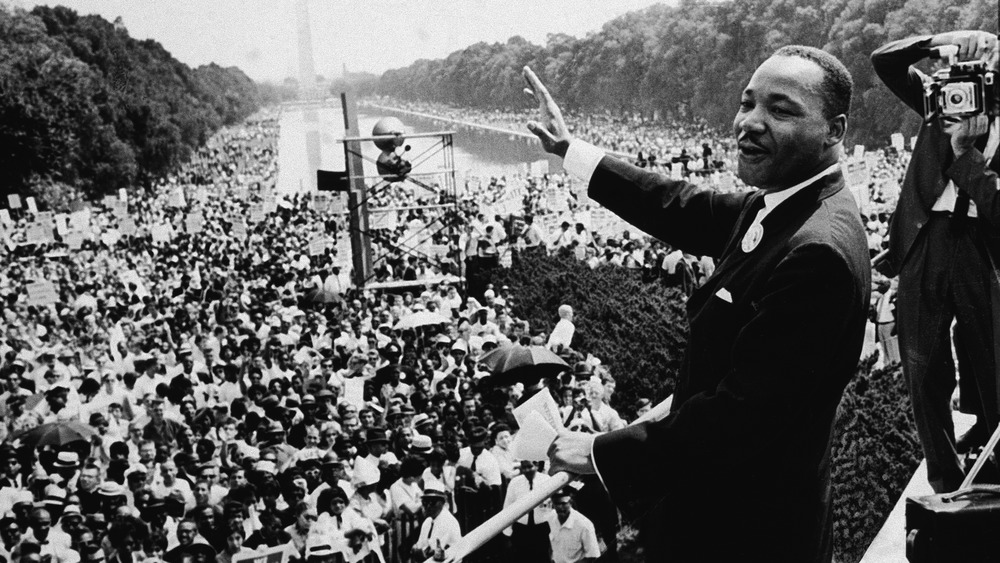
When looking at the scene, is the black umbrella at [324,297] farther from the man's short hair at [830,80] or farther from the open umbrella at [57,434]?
the man's short hair at [830,80]

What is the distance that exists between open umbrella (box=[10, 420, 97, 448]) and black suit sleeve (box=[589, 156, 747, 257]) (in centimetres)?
783

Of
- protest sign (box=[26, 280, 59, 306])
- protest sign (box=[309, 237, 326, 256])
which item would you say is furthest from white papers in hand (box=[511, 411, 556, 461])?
protest sign (box=[309, 237, 326, 256])

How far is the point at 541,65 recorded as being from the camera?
5569cm

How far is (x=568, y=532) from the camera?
6.24 m

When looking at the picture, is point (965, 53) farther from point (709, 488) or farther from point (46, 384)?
point (46, 384)

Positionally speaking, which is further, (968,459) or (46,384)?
(46,384)

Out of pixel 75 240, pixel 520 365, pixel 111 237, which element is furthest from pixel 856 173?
pixel 111 237

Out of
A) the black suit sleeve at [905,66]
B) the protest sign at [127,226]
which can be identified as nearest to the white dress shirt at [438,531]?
the black suit sleeve at [905,66]

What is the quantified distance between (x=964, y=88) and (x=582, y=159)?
108 centimetres

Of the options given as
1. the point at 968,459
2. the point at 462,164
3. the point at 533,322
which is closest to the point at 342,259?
the point at 533,322

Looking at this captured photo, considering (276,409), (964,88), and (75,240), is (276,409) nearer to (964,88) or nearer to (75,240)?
(964,88)

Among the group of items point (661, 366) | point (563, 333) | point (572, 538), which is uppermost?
point (572, 538)

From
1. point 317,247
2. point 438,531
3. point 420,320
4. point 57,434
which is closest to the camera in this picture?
point 438,531

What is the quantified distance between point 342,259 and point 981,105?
56.0 ft
